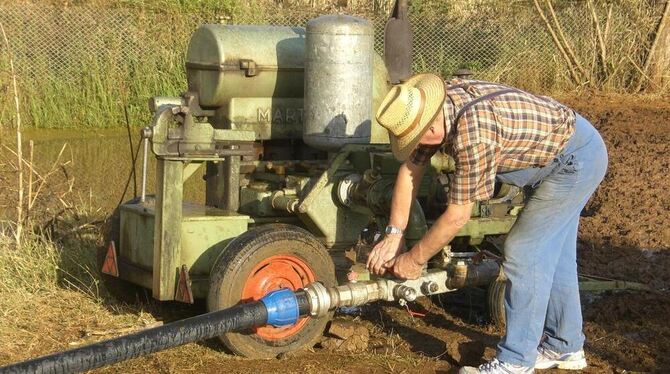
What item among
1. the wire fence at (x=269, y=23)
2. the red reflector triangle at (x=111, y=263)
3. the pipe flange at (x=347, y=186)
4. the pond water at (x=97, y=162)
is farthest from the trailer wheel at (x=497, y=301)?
the wire fence at (x=269, y=23)

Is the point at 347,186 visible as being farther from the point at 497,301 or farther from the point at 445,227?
the point at 445,227

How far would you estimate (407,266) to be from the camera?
525 centimetres

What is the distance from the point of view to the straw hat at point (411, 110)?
4.93m

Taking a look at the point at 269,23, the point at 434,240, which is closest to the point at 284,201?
the point at 434,240

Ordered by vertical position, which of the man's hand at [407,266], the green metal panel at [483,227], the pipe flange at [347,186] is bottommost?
the green metal panel at [483,227]

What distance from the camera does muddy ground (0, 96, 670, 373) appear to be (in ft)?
19.1

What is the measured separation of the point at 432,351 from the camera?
6.20m

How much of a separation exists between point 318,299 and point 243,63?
1.70 meters

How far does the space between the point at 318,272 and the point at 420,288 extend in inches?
22.2

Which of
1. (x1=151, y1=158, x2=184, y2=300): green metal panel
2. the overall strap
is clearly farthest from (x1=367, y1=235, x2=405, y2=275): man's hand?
(x1=151, y1=158, x2=184, y2=300): green metal panel

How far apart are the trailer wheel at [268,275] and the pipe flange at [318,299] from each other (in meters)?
0.38

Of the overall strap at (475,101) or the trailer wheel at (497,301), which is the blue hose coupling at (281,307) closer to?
the overall strap at (475,101)

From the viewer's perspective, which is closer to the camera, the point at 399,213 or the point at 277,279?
the point at 399,213

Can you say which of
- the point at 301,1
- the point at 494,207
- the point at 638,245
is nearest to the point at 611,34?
the point at 301,1
